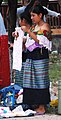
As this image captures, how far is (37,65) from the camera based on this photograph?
673 cm

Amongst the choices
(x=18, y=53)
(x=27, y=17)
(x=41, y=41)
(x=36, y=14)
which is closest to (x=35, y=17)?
(x=36, y=14)

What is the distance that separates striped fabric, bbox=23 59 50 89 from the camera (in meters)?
6.71

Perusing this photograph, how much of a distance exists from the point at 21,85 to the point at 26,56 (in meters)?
0.63

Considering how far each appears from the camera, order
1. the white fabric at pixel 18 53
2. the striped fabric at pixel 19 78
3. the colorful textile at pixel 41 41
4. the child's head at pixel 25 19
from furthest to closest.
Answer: the striped fabric at pixel 19 78
the white fabric at pixel 18 53
the child's head at pixel 25 19
the colorful textile at pixel 41 41

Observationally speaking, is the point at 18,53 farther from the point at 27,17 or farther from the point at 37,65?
the point at 27,17

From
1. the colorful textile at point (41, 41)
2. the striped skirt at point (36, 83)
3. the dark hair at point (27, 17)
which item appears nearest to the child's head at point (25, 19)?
the dark hair at point (27, 17)

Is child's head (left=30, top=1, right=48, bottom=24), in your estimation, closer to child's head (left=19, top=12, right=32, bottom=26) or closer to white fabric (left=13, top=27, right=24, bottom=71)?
child's head (left=19, top=12, right=32, bottom=26)

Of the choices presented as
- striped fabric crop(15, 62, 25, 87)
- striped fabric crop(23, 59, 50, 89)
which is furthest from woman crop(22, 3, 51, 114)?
striped fabric crop(15, 62, 25, 87)

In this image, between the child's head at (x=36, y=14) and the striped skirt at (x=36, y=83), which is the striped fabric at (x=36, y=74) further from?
the child's head at (x=36, y=14)

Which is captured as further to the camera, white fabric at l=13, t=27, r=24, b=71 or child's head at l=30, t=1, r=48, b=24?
white fabric at l=13, t=27, r=24, b=71

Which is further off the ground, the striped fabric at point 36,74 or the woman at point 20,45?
the woman at point 20,45

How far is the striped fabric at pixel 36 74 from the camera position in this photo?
6.71m

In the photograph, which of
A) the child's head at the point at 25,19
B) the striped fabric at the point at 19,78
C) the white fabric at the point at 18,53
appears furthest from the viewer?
the striped fabric at the point at 19,78

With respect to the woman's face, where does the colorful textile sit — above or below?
below
